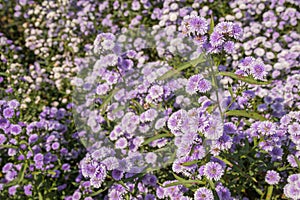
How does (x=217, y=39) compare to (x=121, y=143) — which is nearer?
(x=217, y=39)

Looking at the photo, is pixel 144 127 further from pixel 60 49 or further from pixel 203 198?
pixel 60 49

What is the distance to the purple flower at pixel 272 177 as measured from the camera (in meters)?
2.84

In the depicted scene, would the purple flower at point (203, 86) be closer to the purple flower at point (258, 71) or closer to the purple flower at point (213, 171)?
the purple flower at point (258, 71)

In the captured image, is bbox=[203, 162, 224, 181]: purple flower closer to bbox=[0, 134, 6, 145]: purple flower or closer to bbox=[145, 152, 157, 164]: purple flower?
bbox=[145, 152, 157, 164]: purple flower

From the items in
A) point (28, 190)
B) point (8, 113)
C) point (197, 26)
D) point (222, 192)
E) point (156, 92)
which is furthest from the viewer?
point (28, 190)

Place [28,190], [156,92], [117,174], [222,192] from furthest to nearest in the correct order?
[28,190]
[156,92]
[117,174]
[222,192]

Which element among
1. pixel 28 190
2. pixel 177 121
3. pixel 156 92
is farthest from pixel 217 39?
pixel 28 190

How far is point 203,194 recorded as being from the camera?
244 cm

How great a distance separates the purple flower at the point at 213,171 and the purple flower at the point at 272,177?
1.84 feet

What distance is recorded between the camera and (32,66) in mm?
5094

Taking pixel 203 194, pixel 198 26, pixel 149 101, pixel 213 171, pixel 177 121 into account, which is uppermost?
pixel 198 26

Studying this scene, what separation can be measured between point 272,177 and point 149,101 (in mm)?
1001

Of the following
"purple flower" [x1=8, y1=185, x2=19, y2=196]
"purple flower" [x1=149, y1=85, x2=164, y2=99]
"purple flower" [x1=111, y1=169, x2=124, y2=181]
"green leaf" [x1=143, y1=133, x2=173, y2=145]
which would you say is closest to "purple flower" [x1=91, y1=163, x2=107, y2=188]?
"purple flower" [x1=111, y1=169, x2=124, y2=181]

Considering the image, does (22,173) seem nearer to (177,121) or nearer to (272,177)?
(177,121)
